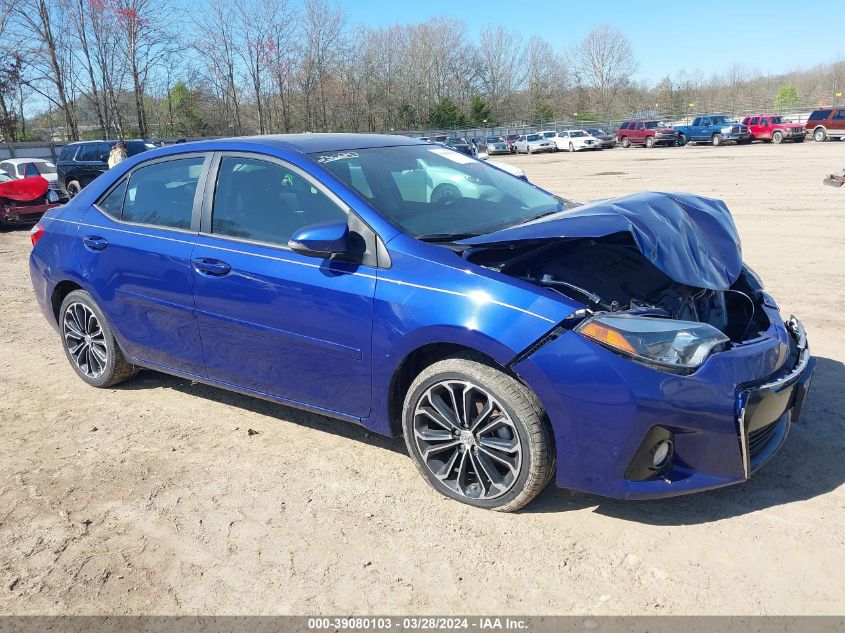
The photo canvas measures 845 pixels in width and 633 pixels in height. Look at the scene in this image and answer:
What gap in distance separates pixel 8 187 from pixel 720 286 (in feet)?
51.0

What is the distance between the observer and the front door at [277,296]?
11.2 feet

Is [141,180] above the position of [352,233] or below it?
above

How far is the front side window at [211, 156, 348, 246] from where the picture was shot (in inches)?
143

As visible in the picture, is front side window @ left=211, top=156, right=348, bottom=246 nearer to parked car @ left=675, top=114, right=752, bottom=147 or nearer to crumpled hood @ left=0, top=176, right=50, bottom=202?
crumpled hood @ left=0, top=176, right=50, bottom=202

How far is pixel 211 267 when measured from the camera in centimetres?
386

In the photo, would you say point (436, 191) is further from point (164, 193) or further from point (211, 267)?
point (164, 193)

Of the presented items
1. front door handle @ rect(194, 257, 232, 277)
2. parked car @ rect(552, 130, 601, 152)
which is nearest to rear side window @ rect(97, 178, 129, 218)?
front door handle @ rect(194, 257, 232, 277)

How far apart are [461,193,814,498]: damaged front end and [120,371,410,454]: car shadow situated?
51.2 inches

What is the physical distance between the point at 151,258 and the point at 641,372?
9.50ft

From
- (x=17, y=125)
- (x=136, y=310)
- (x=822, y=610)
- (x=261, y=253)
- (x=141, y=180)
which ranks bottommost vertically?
(x=822, y=610)

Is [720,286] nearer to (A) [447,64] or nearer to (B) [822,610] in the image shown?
(B) [822,610]

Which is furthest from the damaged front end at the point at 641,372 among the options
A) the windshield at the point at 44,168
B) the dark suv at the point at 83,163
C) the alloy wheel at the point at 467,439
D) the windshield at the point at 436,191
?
the windshield at the point at 44,168

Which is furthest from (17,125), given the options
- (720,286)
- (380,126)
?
(720,286)

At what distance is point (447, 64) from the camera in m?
81.4
